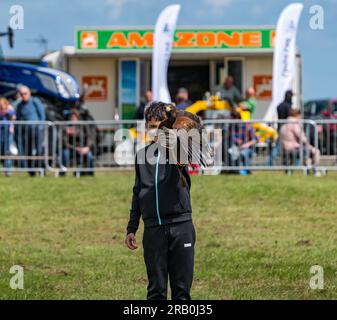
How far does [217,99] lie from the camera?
2414 centimetres

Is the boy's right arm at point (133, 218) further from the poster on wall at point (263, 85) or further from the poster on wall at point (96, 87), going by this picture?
the poster on wall at point (263, 85)

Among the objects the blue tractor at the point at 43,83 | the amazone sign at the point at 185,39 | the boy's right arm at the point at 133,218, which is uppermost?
the amazone sign at the point at 185,39

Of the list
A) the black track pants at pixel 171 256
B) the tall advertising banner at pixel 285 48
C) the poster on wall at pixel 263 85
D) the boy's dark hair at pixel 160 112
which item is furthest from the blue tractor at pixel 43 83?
the black track pants at pixel 171 256

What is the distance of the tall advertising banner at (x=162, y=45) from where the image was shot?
23297 mm

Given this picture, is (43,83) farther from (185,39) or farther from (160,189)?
(160,189)

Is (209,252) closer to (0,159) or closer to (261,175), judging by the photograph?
(261,175)

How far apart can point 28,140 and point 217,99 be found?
241 inches

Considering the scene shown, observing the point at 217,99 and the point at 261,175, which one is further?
the point at 217,99

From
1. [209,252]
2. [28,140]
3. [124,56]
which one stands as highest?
[124,56]

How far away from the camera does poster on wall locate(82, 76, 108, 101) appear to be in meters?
27.7

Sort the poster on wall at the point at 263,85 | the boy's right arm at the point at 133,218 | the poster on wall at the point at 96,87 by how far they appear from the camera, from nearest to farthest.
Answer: the boy's right arm at the point at 133,218
the poster on wall at the point at 263,85
the poster on wall at the point at 96,87

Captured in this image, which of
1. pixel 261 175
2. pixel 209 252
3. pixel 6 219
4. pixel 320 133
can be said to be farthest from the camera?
pixel 320 133

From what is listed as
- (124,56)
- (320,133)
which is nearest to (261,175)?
(320,133)

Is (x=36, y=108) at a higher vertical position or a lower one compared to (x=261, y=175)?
higher
